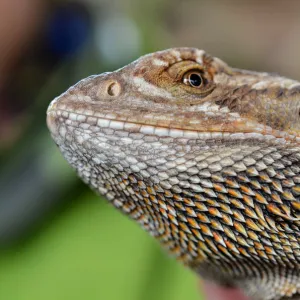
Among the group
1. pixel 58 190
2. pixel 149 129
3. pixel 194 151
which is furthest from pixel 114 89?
pixel 58 190

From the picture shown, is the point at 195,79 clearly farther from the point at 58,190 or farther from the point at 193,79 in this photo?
the point at 58,190

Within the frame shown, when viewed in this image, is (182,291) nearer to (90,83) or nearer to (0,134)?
(0,134)

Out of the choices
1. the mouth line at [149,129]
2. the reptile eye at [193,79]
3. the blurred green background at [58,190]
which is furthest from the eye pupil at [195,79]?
the blurred green background at [58,190]

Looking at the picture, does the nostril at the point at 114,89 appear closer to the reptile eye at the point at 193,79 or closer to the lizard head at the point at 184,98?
the lizard head at the point at 184,98

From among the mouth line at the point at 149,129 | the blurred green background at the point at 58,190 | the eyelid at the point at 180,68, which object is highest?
the eyelid at the point at 180,68

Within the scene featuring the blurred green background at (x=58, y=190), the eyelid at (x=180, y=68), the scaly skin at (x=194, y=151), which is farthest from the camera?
the blurred green background at (x=58, y=190)

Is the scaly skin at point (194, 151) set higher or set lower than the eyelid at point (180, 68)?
lower

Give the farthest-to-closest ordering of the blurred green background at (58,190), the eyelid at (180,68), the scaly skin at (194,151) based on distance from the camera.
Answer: the blurred green background at (58,190) < the eyelid at (180,68) < the scaly skin at (194,151)

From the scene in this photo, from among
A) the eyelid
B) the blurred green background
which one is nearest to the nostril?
the eyelid
